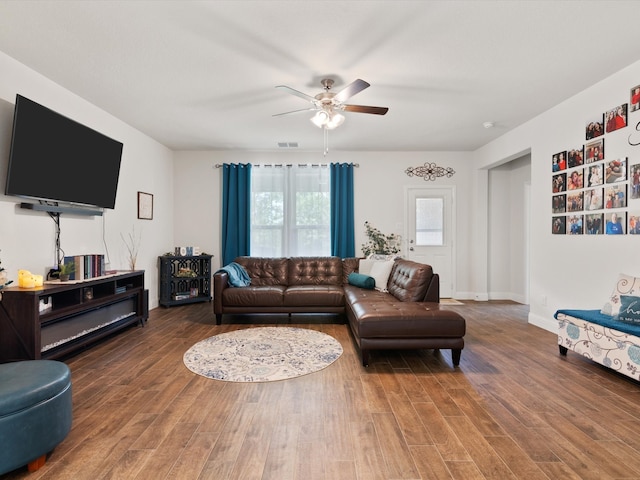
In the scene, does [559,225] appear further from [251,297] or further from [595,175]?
[251,297]

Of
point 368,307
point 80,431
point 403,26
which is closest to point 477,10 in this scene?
point 403,26

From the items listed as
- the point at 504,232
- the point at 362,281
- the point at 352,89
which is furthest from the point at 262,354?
the point at 504,232

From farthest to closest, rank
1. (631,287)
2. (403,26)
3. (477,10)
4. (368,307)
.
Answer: (368,307)
(631,287)
(403,26)
(477,10)

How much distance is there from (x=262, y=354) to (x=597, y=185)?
387 cm

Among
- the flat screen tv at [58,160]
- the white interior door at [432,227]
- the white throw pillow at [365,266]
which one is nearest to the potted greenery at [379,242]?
the white interior door at [432,227]

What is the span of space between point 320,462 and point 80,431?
1.47 m

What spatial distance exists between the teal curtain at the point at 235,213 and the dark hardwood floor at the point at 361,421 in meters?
2.86

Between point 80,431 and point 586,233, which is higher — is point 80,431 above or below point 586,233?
below

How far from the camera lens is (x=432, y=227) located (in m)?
6.36

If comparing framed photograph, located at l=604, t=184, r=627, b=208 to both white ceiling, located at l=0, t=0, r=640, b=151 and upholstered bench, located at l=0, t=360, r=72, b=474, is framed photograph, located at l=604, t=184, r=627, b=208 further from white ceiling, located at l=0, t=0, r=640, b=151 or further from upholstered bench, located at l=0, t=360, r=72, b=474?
upholstered bench, located at l=0, t=360, r=72, b=474

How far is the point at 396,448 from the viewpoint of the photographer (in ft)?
6.18

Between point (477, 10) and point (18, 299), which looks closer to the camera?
point (477, 10)

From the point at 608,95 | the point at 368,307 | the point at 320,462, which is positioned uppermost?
the point at 608,95

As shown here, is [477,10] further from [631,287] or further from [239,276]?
[239,276]
